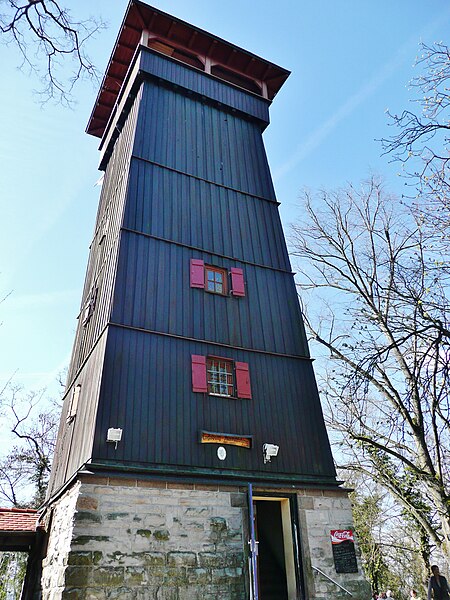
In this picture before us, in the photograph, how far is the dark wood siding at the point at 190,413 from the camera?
8156 mm

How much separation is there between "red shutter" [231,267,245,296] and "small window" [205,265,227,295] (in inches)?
7.5

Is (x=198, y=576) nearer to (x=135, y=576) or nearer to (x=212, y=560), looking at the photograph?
(x=212, y=560)

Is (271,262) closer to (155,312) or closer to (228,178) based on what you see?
(228,178)

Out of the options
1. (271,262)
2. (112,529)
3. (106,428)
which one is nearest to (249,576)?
(112,529)

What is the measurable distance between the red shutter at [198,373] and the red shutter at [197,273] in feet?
6.01

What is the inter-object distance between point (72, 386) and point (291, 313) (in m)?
5.73

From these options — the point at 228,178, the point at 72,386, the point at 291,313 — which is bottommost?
the point at 72,386

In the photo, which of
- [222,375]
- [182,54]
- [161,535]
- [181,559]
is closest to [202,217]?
[222,375]

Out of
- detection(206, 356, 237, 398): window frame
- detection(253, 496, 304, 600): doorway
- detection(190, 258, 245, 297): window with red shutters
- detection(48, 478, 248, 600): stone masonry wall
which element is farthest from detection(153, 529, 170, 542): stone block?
detection(190, 258, 245, 297): window with red shutters

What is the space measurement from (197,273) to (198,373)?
2.52m

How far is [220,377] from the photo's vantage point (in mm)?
9602

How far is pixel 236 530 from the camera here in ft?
26.3

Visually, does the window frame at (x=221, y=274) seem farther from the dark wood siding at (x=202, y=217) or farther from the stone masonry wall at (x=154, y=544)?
the stone masonry wall at (x=154, y=544)

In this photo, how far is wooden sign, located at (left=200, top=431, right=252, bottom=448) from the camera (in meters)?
8.66
